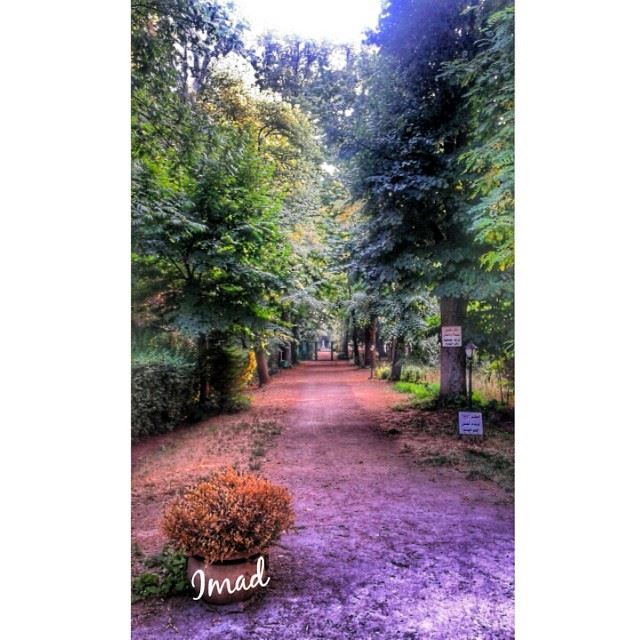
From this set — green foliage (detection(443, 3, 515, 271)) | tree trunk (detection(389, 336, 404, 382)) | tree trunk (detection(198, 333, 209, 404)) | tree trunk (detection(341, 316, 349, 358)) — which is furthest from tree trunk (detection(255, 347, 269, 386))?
green foliage (detection(443, 3, 515, 271))

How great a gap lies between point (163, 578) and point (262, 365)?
33.3 inches

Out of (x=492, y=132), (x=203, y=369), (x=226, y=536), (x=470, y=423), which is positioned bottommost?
(x=226, y=536)

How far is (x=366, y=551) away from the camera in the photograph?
1.49 metres

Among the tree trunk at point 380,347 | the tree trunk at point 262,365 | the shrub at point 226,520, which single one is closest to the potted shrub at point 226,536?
the shrub at point 226,520

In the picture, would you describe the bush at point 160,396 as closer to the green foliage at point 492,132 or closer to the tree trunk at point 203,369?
the tree trunk at point 203,369

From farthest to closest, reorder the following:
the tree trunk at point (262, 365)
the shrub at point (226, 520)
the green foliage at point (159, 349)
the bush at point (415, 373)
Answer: the bush at point (415, 373), the tree trunk at point (262, 365), the green foliage at point (159, 349), the shrub at point (226, 520)

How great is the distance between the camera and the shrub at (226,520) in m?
1.26

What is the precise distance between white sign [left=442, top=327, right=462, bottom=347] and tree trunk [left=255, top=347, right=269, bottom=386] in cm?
83

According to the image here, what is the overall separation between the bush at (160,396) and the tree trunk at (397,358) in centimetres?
97

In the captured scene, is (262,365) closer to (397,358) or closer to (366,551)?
(397,358)

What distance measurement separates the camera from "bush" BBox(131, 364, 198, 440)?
163cm

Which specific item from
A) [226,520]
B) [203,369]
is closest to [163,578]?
[226,520]
